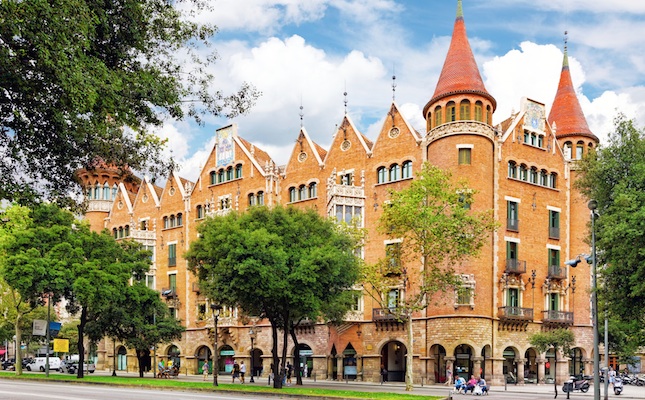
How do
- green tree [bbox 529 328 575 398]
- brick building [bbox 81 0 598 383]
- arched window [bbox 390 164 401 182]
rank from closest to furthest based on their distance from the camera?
green tree [bbox 529 328 575 398] < brick building [bbox 81 0 598 383] < arched window [bbox 390 164 401 182]

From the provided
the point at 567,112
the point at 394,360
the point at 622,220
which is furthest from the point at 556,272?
the point at 622,220

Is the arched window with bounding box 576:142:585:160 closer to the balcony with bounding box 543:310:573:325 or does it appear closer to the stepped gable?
the stepped gable

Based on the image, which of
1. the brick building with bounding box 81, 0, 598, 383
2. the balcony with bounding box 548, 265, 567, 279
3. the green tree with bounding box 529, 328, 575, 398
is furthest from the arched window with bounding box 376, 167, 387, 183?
the green tree with bounding box 529, 328, 575, 398

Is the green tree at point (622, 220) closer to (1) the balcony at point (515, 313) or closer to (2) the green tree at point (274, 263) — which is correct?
(2) the green tree at point (274, 263)

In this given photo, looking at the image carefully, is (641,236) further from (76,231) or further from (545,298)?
(76,231)

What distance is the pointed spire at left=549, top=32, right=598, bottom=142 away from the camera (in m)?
53.8

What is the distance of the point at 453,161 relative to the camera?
46.6 m

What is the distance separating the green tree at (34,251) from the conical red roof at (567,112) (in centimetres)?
3699

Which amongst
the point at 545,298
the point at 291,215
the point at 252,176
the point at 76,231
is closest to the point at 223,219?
the point at 291,215

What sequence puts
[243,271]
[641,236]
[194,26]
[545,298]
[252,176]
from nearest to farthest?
1. [194,26]
2. [641,236]
3. [243,271]
4. [545,298]
5. [252,176]

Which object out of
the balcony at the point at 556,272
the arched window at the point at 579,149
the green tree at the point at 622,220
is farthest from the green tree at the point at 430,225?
the arched window at the point at 579,149

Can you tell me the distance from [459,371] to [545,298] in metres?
9.18

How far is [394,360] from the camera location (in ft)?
168

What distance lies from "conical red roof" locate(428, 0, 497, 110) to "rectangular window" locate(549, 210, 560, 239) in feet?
30.8
